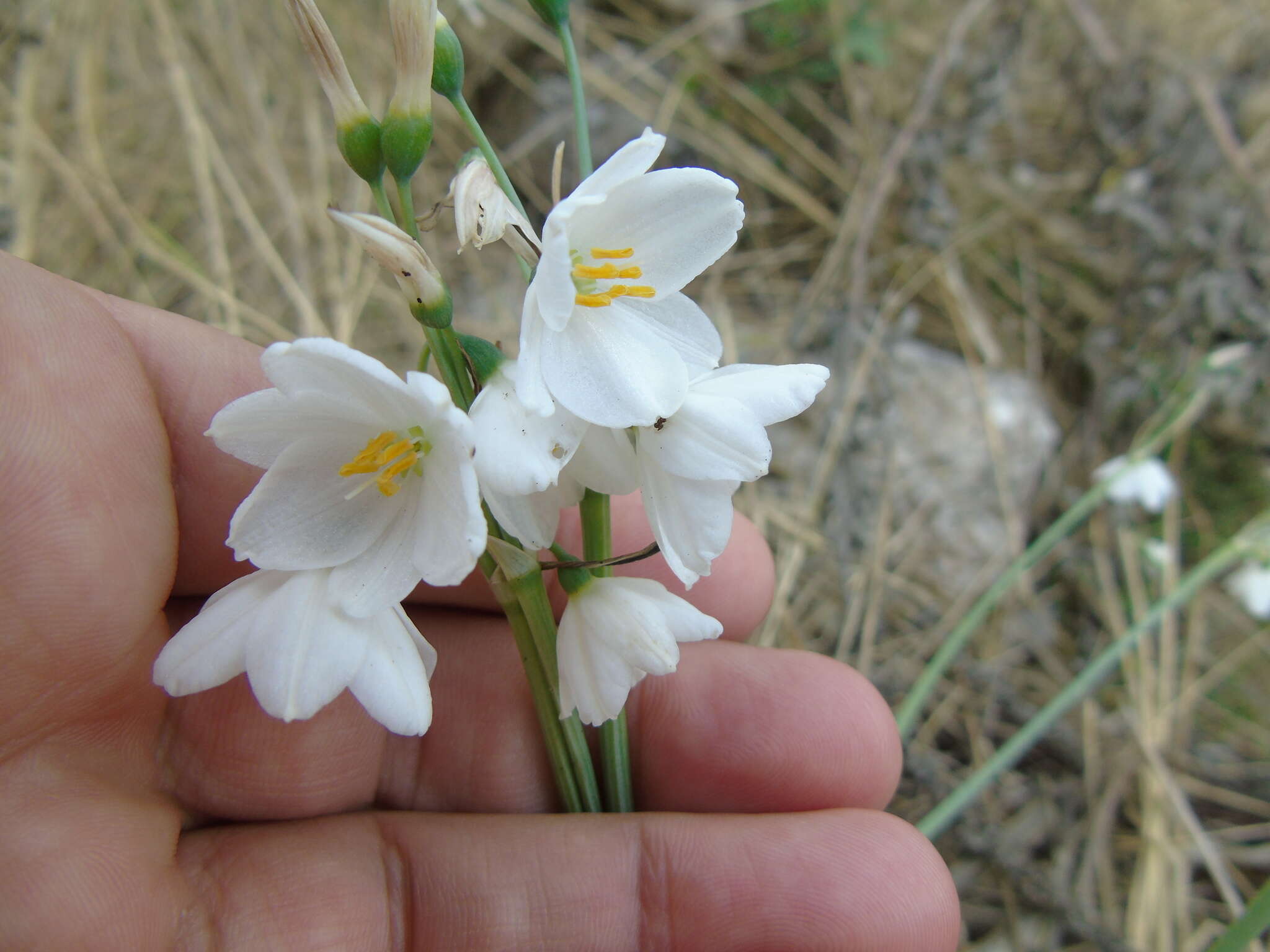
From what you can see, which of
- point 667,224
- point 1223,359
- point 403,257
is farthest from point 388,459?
point 1223,359

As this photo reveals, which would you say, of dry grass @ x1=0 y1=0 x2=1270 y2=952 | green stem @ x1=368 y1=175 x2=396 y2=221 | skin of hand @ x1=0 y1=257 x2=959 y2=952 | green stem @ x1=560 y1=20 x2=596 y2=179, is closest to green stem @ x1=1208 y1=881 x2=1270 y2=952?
skin of hand @ x1=0 y1=257 x2=959 y2=952

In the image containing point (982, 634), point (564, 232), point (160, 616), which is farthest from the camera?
point (982, 634)

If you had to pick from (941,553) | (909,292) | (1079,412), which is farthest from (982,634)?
(909,292)

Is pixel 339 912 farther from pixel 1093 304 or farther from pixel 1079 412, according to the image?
pixel 1093 304

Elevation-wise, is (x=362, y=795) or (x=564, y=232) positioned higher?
(x=564, y=232)

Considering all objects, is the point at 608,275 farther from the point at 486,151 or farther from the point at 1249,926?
the point at 1249,926

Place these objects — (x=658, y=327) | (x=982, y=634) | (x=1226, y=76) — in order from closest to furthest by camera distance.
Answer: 1. (x=658, y=327)
2. (x=982, y=634)
3. (x=1226, y=76)
